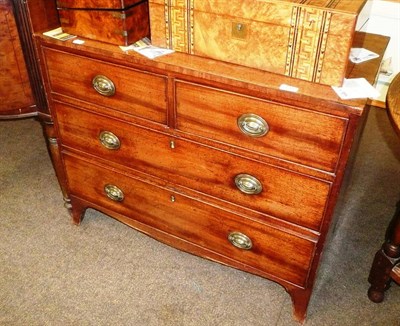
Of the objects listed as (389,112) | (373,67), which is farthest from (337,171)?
(373,67)

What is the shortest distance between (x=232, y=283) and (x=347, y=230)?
2.09 ft

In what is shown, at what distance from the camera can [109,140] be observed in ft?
5.32

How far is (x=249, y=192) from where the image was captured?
1415 mm

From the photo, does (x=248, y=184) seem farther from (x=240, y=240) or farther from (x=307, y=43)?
(x=307, y=43)

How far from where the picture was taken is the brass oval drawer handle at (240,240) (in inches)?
60.5

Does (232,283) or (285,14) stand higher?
(285,14)

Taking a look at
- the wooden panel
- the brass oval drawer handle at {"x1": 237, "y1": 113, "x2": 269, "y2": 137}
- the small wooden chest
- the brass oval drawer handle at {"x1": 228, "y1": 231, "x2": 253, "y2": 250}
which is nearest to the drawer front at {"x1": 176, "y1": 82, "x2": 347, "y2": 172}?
the brass oval drawer handle at {"x1": 237, "y1": 113, "x2": 269, "y2": 137}

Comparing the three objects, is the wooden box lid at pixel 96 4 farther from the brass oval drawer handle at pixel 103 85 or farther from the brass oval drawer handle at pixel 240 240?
the brass oval drawer handle at pixel 240 240

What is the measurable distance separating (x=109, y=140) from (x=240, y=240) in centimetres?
61

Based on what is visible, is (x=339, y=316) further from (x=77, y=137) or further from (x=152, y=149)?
(x=77, y=137)

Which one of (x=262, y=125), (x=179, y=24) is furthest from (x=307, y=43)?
(x=179, y=24)

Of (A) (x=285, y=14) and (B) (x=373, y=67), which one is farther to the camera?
(B) (x=373, y=67)

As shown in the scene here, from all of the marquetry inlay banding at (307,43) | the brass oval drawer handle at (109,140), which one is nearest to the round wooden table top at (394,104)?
the marquetry inlay banding at (307,43)

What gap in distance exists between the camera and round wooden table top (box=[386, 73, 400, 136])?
116 cm
